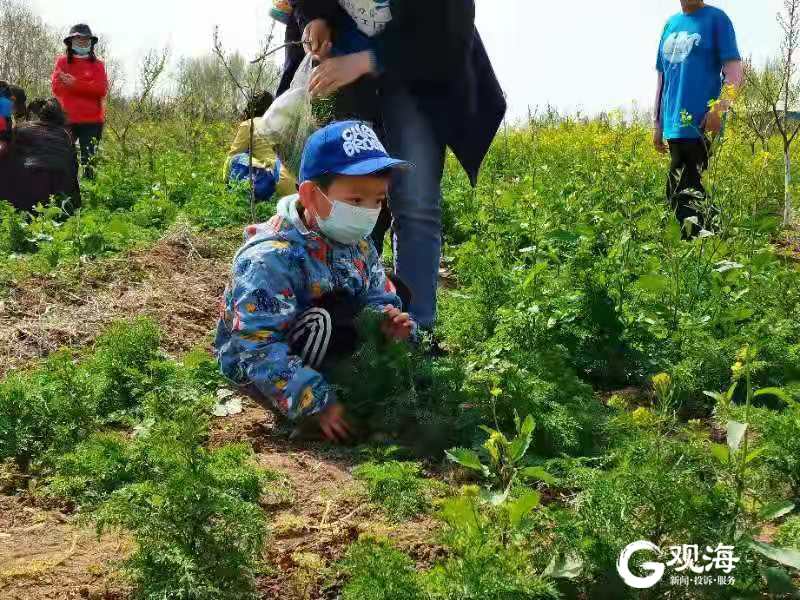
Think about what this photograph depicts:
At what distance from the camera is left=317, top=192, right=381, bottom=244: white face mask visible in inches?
126

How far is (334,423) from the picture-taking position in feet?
9.94

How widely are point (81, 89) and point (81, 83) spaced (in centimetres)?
9

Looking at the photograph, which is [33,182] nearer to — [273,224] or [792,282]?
[273,224]

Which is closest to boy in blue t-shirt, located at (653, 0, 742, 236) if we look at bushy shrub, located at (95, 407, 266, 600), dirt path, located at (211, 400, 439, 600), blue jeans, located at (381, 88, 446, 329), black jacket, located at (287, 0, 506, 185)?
black jacket, located at (287, 0, 506, 185)

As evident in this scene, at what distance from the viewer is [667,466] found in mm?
1985

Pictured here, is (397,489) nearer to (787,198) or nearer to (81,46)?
(787,198)

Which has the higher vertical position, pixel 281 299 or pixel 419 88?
pixel 419 88

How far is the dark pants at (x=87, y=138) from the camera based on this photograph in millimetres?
10070

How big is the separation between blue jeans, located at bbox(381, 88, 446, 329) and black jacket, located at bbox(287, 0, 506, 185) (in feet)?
0.22

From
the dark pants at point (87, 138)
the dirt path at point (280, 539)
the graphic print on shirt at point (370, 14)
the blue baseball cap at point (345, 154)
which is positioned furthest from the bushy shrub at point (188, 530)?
the dark pants at point (87, 138)

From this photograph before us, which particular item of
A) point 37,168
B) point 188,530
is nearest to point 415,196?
point 188,530

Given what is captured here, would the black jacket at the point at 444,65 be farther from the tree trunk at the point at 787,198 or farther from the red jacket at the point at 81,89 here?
the red jacket at the point at 81,89

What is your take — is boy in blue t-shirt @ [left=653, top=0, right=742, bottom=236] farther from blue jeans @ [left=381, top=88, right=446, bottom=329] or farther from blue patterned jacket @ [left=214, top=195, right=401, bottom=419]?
blue patterned jacket @ [left=214, top=195, right=401, bottom=419]

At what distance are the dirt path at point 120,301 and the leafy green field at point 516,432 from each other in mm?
214
